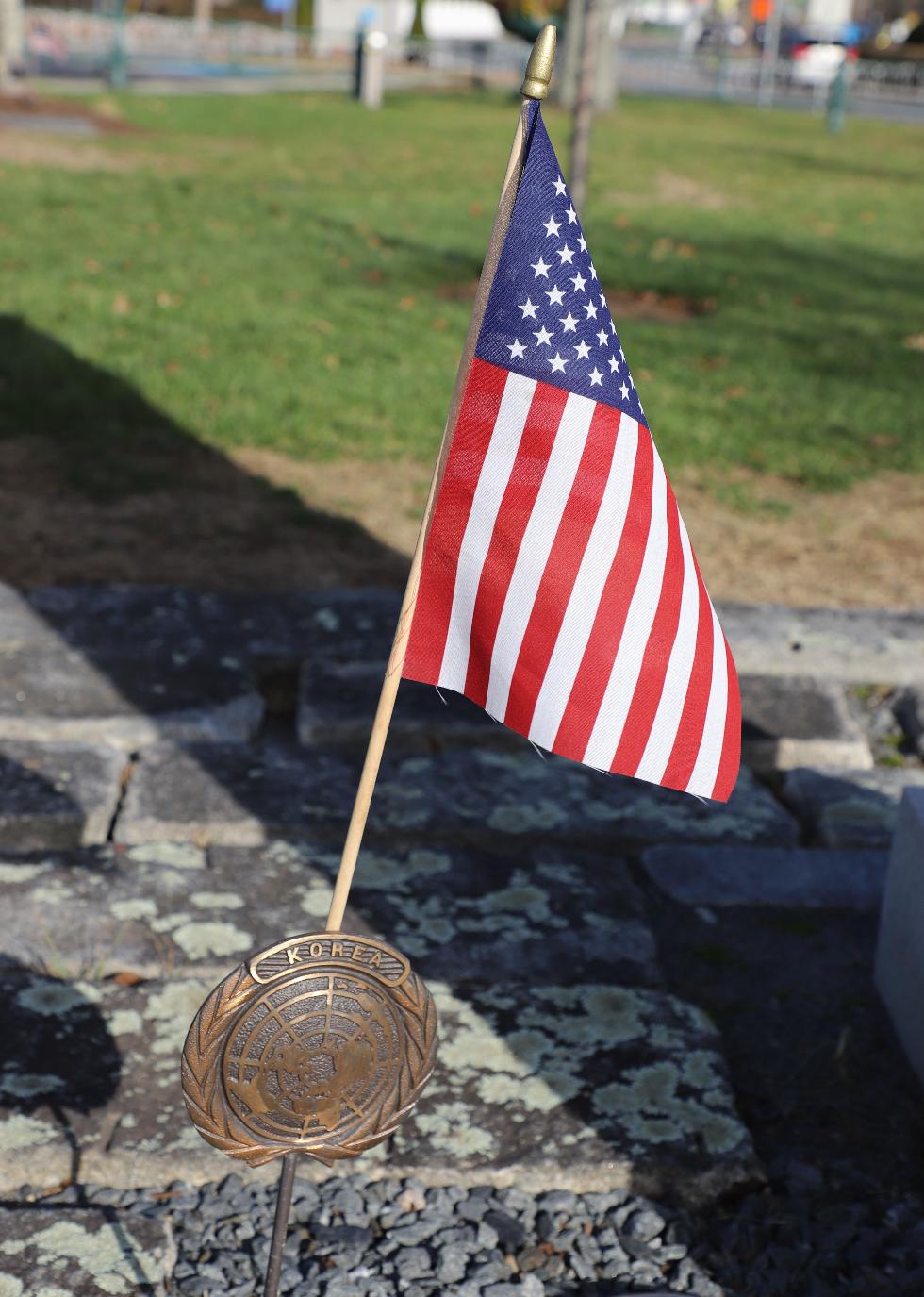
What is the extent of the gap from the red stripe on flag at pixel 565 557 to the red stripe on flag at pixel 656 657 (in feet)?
0.44

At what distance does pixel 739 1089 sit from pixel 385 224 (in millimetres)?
10465

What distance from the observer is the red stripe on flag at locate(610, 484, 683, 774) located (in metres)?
2.16

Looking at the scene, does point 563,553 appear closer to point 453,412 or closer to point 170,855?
point 453,412

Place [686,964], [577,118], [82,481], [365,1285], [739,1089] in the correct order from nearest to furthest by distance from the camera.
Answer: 1. [365,1285]
2. [739,1089]
3. [686,964]
4. [82,481]
5. [577,118]

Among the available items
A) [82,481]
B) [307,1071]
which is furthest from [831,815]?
[82,481]

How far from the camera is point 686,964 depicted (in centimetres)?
330

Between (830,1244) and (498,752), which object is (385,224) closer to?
(498,752)

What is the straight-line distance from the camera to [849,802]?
3.95 metres

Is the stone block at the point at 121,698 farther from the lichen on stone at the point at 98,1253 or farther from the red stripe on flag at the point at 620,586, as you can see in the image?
the red stripe on flag at the point at 620,586

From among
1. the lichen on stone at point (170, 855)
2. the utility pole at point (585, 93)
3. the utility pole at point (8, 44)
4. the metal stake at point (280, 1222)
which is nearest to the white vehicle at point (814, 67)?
the utility pole at point (8, 44)

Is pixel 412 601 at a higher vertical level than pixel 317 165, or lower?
higher

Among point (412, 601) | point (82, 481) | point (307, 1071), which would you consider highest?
point (412, 601)

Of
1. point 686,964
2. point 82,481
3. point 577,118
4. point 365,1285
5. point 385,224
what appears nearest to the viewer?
point 365,1285

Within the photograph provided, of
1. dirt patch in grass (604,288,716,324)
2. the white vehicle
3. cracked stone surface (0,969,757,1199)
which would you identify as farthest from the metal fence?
cracked stone surface (0,969,757,1199)
